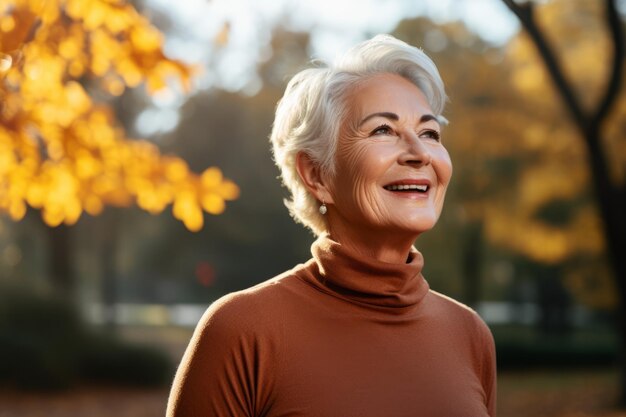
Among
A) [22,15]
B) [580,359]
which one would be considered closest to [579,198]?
[580,359]

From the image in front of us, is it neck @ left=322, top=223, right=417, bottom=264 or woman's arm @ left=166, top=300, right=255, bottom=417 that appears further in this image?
neck @ left=322, top=223, right=417, bottom=264

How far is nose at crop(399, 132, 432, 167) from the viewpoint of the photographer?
2109 millimetres

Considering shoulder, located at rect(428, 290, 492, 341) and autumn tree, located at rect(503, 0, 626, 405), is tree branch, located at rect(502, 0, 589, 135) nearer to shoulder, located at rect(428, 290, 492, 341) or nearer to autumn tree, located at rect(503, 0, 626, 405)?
autumn tree, located at rect(503, 0, 626, 405)

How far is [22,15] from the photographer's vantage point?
4020 mm

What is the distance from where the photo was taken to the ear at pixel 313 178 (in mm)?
2238

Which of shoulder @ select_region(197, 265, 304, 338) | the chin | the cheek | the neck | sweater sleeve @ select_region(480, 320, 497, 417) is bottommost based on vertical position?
sweater sleeve @ select_region(480, 320, 497, 417)

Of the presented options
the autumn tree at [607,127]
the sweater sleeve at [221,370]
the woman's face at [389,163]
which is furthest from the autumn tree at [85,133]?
the autumn tree at [607,127]

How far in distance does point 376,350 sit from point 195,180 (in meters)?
3.39

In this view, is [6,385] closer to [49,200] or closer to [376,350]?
[49,200]

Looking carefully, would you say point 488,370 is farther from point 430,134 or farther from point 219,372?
point 219,372

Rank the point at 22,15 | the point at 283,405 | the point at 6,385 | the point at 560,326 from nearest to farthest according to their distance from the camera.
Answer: the point at 283,405 → the point at 22,15 → the point at 6,385 → the point at 560,326

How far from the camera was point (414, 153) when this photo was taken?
2.11m

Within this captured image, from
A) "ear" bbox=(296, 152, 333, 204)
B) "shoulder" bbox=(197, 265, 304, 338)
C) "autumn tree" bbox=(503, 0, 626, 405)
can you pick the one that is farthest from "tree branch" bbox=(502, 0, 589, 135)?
"shoulder" bbox=(197, 265, 304, 338)

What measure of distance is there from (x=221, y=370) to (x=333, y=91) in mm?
703
